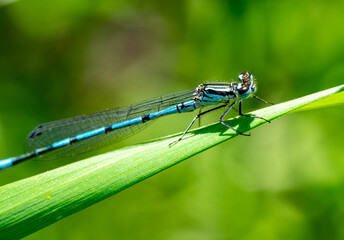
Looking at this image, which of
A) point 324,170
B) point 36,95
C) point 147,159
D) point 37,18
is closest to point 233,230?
point 324,170

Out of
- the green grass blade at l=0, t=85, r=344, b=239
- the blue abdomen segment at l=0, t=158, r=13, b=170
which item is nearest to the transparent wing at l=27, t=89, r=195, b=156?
the blue abdomen segment at l=0, t=158, r=13, b=170

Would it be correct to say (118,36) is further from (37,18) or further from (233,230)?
(233,230)

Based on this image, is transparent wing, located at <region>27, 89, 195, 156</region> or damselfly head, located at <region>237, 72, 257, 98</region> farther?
Result: transparent wing, located at <region>27, 89, 195, 156</region>

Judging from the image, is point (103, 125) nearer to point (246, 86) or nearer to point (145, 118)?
point (145, 118)

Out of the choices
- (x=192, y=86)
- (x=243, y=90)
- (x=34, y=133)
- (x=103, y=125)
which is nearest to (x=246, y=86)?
(x=243, y=90)

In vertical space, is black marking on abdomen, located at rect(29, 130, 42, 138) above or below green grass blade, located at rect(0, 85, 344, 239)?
above

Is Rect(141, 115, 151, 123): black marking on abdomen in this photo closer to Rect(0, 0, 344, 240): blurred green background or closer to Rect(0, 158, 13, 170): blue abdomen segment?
Rect(0, 0, 344, 240): blurred green background

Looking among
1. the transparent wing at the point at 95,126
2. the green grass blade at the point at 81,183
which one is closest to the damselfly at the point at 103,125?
the transparent wing at the point at 95,126
